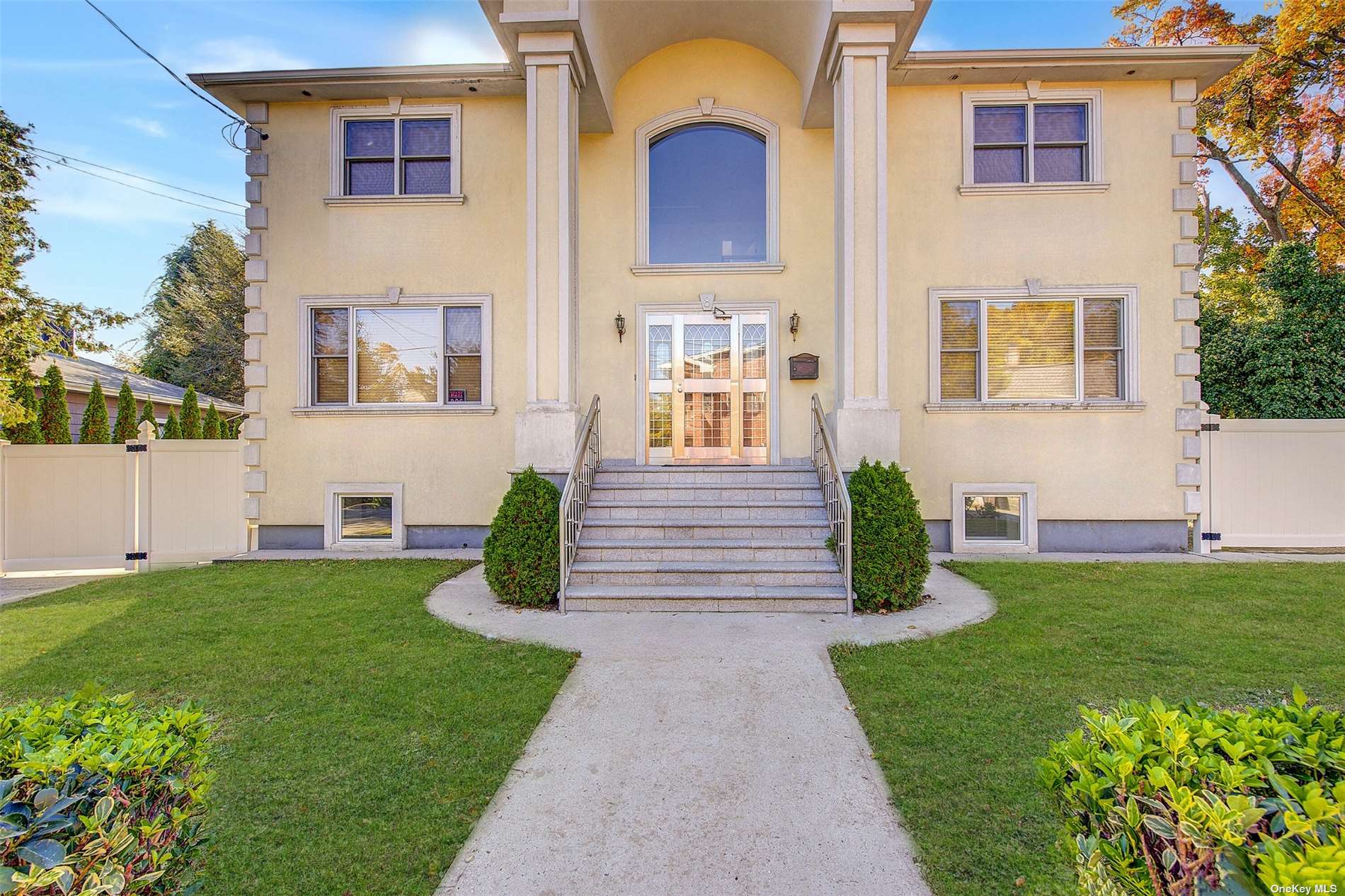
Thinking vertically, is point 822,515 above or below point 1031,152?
below

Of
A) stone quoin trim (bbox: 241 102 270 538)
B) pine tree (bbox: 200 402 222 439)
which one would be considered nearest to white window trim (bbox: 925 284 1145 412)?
stone quoin trim (bbox: 241 102 270 538)

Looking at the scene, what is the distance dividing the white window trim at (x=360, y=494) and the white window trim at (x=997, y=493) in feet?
24.3

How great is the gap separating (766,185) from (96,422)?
11486 millimetres

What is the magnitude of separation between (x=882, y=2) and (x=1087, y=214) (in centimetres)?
394

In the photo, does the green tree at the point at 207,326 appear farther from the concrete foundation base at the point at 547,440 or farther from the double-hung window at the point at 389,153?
the concrete foundation base at the point at 547,440

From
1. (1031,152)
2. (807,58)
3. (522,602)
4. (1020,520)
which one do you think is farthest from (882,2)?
(522,602)

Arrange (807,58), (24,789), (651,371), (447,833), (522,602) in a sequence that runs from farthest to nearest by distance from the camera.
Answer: (651,371) → (807,58) → (522,602) → (447,833) → (24,789)

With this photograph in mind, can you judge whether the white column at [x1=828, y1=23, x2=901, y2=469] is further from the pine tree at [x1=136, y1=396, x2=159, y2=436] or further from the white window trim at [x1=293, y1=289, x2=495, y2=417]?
the pine tree at [x1=136, y1=396, x2=159, y2=436]

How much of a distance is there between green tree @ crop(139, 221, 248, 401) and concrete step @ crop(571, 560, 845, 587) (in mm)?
24869

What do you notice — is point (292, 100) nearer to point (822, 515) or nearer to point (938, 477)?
point (822, 515)

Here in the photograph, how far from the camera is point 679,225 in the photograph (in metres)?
8.38

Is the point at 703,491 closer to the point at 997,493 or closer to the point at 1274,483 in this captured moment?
the point at 997,493

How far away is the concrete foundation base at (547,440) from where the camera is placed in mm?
6309

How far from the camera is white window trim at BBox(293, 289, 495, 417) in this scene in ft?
26.0
